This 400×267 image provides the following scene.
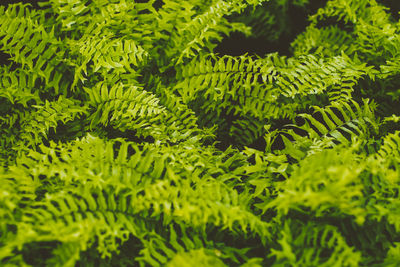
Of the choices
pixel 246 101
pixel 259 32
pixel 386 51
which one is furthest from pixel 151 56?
pixel 386 51

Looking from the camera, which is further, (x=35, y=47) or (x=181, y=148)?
(x=35, y=47)

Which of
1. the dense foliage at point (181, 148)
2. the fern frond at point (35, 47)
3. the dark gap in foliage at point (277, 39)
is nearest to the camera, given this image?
the dense foliage at point (181, 148)

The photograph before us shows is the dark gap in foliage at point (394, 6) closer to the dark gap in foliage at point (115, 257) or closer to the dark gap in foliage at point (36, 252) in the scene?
the dark gap in foliage at point (115, 257)

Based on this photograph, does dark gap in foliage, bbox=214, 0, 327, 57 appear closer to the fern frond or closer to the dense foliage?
the dense foliage

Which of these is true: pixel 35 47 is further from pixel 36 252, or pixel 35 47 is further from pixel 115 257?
pixel 115 257

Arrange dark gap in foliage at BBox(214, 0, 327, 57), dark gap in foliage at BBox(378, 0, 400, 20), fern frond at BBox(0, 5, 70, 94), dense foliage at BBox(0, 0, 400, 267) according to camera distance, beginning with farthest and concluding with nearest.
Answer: dark gap in foliage at BBox(214, 0, 327, 57), dark gap in foliage at BBox(378, 0, 400, 20), fern frond at BBox(0, 5, 70, 94), dense foliage at BBox(0, 0, 400, 267)

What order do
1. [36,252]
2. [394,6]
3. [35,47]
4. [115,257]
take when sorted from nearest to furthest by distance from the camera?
[36,252] → [115,257] → [35,47] → [394,6]

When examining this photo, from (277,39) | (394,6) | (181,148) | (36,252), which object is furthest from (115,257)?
(394,6)

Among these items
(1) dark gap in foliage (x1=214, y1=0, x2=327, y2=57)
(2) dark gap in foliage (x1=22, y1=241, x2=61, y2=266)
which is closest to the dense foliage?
(2) dark gap in foliage (x1=22, y1=241, x2=61, y2=266)

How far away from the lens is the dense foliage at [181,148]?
1.47m

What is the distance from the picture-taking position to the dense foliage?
4.84 feet

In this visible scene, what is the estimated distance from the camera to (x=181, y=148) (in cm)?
202

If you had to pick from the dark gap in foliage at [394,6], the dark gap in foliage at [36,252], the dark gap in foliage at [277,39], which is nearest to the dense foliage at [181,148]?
the dark gap in foliage at [36,252]

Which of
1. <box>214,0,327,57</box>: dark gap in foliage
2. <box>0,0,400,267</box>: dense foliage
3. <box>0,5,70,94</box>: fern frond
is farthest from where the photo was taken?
<box>214,0,327,57</box>: dark gap in foliage
